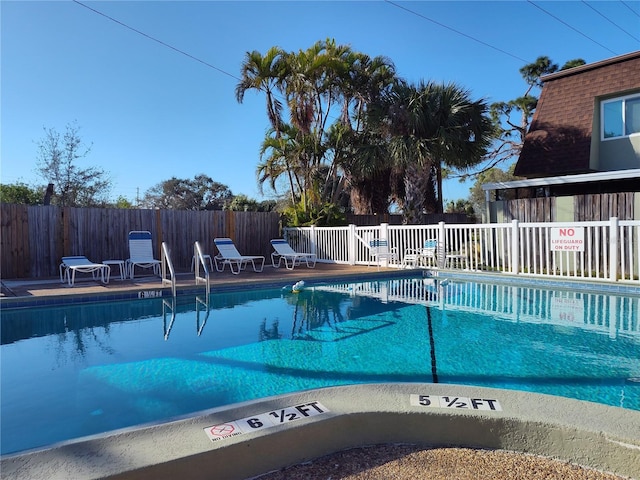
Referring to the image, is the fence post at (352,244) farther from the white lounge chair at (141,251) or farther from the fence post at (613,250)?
the fence post at (613,250)

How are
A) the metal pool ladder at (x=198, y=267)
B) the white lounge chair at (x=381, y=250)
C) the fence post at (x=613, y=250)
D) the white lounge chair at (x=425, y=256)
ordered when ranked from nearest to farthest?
the metal pool ladder at (x=198, y=267), the fence post at (x=613, y=250), the white lounge chair at (x=425, y=256), the white lounge chair at (x=381, y=250)

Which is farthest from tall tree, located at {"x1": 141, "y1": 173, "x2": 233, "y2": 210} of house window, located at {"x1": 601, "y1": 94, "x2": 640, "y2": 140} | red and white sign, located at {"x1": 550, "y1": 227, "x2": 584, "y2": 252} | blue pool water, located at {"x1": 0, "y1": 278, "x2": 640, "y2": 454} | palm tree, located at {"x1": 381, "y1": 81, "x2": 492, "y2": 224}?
red and white sign, located at {"x1": 550, "y1": 227, "x2": 584, "y2": 252}

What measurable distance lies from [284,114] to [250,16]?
4.15m

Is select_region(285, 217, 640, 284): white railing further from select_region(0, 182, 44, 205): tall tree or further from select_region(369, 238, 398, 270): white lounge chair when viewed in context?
select_region(0, 182, 44, 205): tall tree

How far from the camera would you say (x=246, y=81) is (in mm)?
15438

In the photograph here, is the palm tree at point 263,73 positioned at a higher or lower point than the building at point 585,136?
higher

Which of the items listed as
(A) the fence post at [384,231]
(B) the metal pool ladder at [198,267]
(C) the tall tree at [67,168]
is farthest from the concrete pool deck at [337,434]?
(C) the tall tree at [67,168]

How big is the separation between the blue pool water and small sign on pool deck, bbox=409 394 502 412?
1215mm

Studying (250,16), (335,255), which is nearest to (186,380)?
(335,255)

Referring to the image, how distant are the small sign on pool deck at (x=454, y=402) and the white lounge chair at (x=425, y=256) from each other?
8326 mm

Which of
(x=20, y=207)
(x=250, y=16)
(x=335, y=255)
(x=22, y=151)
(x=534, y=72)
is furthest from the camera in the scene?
(x=534, y=72)

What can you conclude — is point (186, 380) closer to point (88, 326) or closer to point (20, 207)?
point (88, 326)

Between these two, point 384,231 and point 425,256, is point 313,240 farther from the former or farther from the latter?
point 425,256

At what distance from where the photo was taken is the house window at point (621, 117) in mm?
12383
